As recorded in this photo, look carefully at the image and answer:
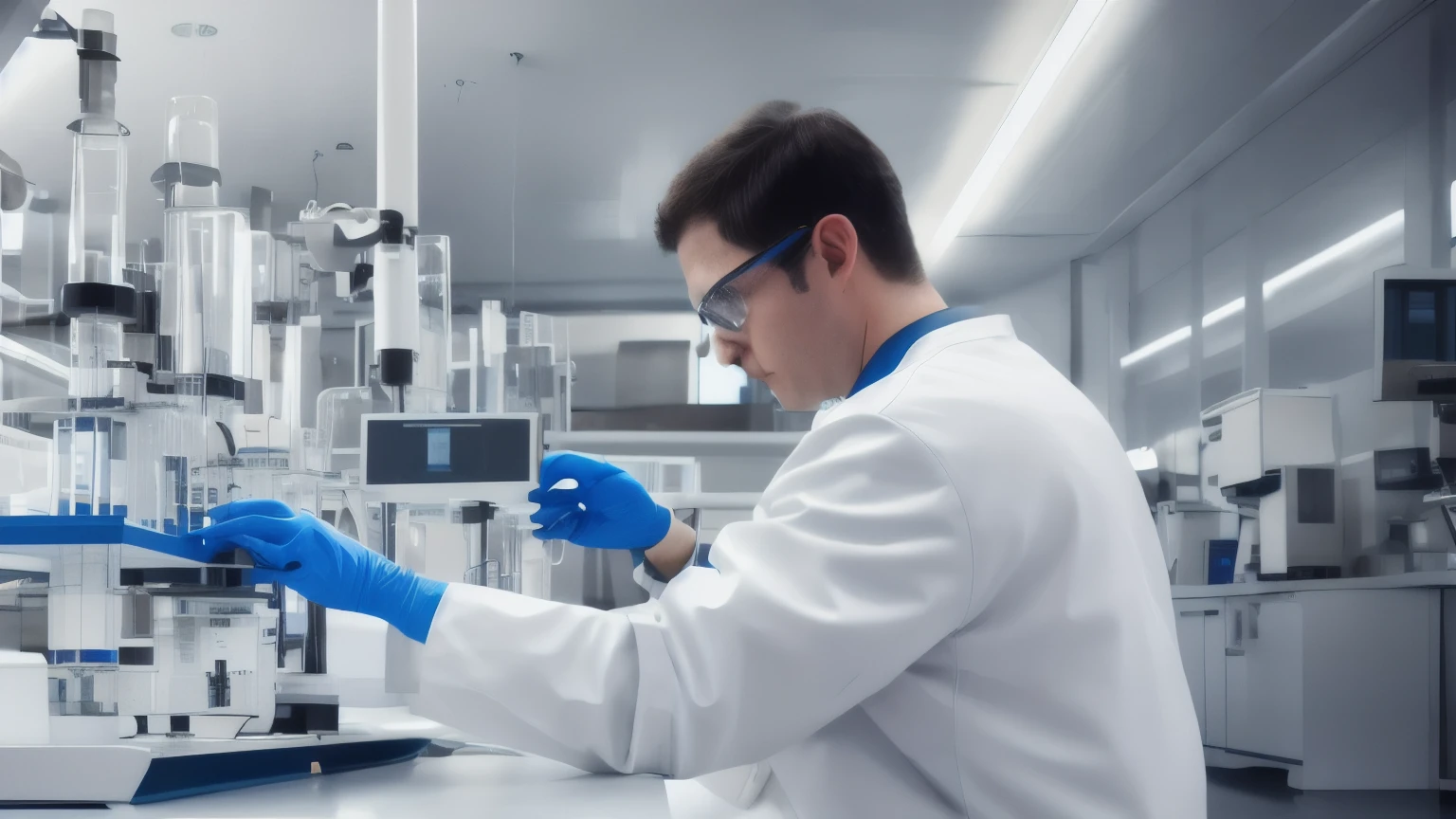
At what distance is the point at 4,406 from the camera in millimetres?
1596

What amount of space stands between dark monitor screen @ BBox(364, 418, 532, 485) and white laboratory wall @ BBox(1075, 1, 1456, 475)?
407 centimetres

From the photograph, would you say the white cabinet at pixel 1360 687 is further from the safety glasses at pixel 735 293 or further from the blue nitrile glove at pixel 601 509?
the safety glasses at pixel 735 293

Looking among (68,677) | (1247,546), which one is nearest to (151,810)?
(68,677)

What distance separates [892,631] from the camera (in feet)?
2.86

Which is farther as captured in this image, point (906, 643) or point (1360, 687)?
point (1360, 687)

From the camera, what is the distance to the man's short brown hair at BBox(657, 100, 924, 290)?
1.16 m

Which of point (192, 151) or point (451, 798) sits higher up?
point (192, 151)

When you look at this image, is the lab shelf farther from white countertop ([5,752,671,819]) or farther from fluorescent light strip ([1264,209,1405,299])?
fluorescent light strip ([1264,209,1405,299])

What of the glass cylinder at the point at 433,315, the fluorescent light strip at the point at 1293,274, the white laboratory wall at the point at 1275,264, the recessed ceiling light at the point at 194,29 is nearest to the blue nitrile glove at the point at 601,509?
the glass cylinder at the point at 433,315

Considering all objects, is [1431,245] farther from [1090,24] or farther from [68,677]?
[68,677]

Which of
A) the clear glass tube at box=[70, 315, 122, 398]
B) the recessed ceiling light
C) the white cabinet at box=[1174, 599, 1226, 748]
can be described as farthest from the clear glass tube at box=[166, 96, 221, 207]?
the white cabinet at box=[1174, 599, 1226, 748]

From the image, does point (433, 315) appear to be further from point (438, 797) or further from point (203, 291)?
point (438, 797)

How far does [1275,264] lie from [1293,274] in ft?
0.34

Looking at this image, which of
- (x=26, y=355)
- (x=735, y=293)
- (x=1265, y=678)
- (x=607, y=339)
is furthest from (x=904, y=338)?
(x=26, y=355)
